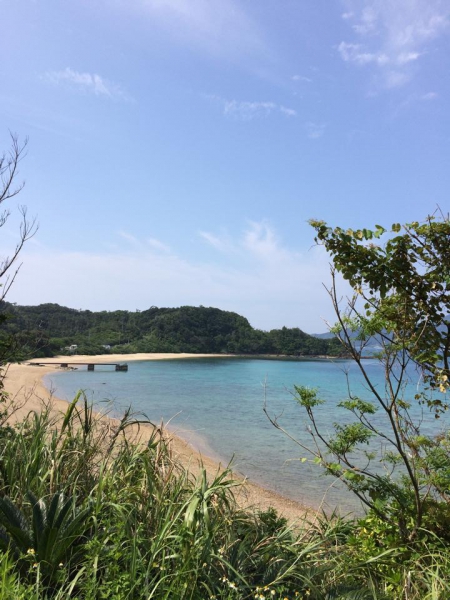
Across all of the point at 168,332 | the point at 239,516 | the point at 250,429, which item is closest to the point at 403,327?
the point at 239,516

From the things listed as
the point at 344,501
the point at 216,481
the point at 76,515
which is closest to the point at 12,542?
the point at 76,515

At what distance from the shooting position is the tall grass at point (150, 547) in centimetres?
230

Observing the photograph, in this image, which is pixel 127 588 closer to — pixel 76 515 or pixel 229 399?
pixel 76 515

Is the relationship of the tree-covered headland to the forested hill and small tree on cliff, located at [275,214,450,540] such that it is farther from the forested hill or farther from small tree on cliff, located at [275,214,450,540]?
the forested hill

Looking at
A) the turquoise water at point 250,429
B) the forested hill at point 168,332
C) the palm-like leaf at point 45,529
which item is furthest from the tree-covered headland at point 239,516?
the forested hill at point 168,332

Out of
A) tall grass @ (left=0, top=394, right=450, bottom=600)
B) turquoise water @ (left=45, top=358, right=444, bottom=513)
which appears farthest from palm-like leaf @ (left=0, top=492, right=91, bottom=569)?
turquoise water @ (left=45, top=358, right=444, bottom=513)

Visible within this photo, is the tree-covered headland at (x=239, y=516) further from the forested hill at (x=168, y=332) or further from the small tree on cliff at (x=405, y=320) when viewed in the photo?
the forested hill at (x=168, y=332)

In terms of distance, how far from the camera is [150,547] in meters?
2.61

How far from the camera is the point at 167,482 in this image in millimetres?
3189

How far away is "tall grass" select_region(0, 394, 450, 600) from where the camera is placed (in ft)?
7.54

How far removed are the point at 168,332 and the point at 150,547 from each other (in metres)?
103

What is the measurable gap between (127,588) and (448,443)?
8.99ft

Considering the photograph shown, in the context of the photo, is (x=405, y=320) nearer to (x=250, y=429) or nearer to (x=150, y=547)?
(x=150, y=547)

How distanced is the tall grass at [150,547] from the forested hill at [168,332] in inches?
Result: 2939
